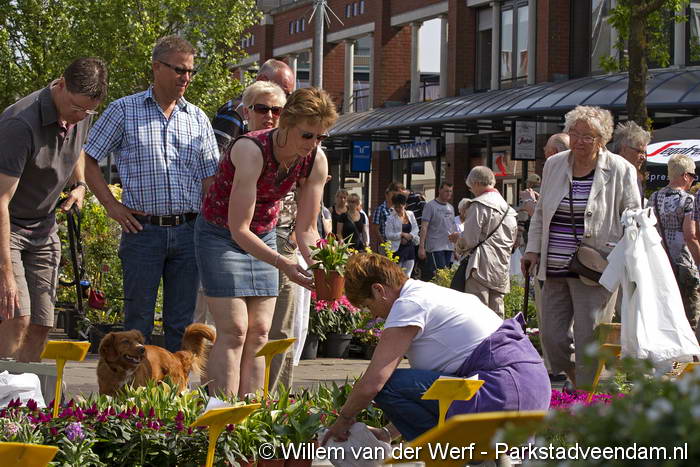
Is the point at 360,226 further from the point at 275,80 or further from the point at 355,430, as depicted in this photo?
the point at 355,430

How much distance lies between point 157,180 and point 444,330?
2.10 meters

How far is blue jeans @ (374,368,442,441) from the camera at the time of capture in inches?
191

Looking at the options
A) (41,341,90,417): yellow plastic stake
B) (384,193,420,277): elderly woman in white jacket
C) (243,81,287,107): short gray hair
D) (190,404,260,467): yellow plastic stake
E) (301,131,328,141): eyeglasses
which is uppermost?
(243,81,287,107): short gray hair

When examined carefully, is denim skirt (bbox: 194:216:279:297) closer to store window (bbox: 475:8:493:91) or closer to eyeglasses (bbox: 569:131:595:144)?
eyeglasses (bbox: 569:131:595:144)

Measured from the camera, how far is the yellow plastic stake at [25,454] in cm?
325

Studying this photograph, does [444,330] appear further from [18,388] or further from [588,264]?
[588,264]

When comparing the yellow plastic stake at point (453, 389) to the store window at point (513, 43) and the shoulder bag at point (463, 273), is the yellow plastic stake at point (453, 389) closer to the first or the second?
the shoulder bag at point (463, 273)

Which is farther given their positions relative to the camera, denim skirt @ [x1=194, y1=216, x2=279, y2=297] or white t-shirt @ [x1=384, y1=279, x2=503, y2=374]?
denim skirt @ [x1=194, y1=216, x2=279, y2=297]

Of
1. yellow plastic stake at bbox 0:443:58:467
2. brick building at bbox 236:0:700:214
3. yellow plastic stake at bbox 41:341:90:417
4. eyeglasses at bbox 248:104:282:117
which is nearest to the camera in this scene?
yellow plastic stake at bbox 0:443:58:467

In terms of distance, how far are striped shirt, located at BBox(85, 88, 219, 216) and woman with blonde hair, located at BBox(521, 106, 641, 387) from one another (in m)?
2.14

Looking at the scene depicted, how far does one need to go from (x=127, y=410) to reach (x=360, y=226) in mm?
12881

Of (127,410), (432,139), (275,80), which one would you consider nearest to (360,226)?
(275,80)

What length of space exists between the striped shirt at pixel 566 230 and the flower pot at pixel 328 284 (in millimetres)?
2236

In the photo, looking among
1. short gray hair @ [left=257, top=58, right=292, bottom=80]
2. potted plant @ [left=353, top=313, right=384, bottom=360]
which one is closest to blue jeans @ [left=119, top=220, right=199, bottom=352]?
short gray hair @ [left=257, top=58, right=292, bottom=80]
